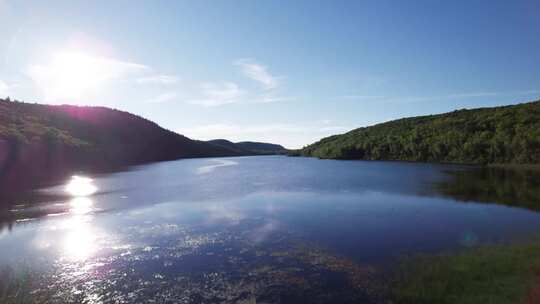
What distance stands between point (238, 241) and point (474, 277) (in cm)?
1289

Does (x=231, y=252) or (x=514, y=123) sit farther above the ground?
(x=514, y=123)

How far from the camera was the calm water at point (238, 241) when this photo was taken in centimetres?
1328

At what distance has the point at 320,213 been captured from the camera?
92.1 feet

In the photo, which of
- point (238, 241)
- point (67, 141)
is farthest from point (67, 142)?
point (238, 241)

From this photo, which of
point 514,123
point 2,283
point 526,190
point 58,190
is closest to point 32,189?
point 58,190

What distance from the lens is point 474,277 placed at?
12836mm

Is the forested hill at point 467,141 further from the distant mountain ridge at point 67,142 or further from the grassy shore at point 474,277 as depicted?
the distant mountain ridge at point 67,142

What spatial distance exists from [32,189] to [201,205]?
105 ft

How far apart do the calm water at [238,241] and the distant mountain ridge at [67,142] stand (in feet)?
111

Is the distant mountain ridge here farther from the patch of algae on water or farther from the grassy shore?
the grassy shore

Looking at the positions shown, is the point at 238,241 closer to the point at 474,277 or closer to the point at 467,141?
the point at 474,277

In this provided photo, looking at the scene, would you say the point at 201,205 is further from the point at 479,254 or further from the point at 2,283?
the point at 479,254

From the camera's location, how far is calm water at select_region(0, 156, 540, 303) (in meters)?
13.3

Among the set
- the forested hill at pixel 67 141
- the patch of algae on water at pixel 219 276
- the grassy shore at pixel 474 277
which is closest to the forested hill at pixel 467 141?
the grassy shore at pixel 474 277
